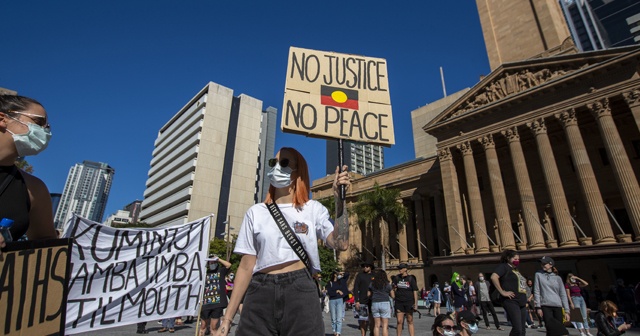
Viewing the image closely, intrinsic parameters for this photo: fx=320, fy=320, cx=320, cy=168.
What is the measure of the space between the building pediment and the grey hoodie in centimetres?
2330

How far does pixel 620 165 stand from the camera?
21.1m

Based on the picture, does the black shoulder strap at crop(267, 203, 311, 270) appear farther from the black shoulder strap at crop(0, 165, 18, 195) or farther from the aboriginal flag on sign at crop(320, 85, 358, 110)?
the black shoulder strap at crop(0, 165, 18, 195)

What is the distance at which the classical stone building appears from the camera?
21500 millimetres

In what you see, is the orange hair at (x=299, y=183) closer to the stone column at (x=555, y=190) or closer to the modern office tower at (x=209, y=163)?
the stone column at (x=555, y=190)

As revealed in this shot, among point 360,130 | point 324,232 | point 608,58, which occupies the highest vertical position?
point 608,58

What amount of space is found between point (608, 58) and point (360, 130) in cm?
2831

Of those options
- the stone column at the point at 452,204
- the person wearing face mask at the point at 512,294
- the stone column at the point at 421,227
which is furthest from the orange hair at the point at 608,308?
the stone column at the point at 421,227

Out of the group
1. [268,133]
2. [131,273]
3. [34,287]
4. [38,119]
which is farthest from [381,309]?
[268,133]

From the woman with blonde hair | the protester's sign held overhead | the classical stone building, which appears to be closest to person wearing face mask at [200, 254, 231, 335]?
the protester's sign held overhead

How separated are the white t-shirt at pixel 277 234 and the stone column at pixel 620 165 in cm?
2561

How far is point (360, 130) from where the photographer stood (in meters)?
3.75

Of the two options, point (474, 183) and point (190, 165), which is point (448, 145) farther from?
point (190, 165)

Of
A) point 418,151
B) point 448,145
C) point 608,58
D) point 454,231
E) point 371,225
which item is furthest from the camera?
point 418,151

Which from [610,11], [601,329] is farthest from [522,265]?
[610,11]
